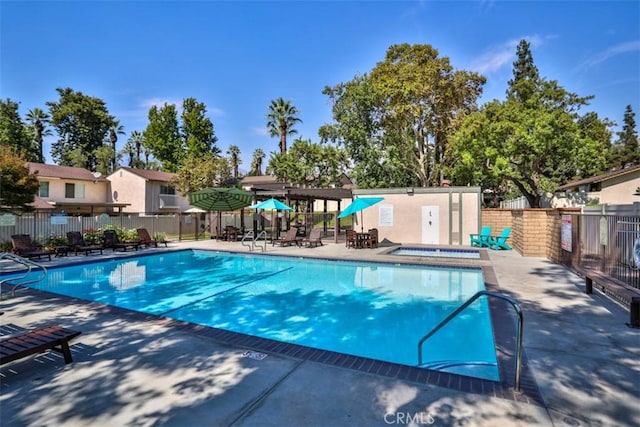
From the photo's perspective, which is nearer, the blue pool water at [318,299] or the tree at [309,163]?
the blue pool water at [318,299]

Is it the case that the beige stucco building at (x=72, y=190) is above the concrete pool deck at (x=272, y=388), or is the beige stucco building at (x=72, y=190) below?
above

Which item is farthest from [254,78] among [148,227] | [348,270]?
[348,270]

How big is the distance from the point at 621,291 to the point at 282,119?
35398 mm

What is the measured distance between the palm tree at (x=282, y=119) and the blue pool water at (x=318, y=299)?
26.4 metres

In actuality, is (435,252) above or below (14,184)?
below

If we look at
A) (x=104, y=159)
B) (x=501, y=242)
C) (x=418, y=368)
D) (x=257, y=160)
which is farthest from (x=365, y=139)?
(x=104, y=159)

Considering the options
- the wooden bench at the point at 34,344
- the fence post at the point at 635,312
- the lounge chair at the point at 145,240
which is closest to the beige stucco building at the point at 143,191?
the lounge chair at the point at 145,240

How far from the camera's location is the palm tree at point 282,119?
37.6 metres

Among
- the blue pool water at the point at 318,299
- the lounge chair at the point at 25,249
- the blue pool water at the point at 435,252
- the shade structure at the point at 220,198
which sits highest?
the shade structure at the point at 220,198

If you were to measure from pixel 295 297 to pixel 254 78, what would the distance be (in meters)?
15.5

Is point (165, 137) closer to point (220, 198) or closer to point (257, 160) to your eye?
point (257, 160)

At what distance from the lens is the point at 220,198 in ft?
57.7

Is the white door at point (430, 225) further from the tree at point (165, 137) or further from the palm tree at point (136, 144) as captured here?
the palm tree at point (136, 144)

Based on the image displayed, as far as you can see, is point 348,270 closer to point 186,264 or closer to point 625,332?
point 186,264
